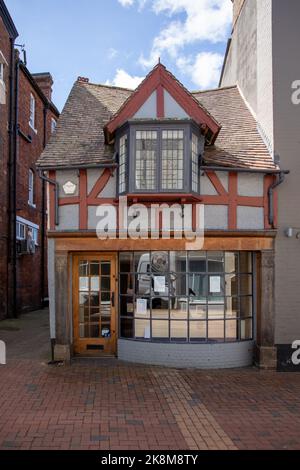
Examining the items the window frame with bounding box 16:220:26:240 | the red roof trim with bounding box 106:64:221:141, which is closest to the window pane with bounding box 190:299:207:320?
the red roof trim with bounding box 106:64:221:141

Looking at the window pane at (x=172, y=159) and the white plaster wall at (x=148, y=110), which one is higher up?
the white plaster wall at (x=148, y=110)

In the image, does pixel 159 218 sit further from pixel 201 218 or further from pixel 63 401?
pixel 63 401

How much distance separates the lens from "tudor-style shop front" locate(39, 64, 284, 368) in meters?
9.13

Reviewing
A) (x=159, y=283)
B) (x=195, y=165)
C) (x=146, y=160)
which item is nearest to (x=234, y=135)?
(x=195, y=165)

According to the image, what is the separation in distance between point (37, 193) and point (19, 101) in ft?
14.2

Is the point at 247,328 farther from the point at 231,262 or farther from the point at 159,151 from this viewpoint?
the point at 159,151

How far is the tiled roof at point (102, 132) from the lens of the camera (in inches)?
375

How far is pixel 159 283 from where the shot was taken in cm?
962

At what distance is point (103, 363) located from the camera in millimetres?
9391

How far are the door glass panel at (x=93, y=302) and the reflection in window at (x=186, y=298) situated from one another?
1.38 feet

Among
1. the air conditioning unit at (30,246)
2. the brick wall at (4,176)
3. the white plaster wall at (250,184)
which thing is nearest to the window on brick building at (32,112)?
the brick wall at (4,176)

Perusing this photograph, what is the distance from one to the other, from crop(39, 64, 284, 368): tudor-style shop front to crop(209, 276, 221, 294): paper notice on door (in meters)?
0.02

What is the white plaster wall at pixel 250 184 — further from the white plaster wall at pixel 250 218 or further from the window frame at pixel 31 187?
the window frame at pixel 31 187
